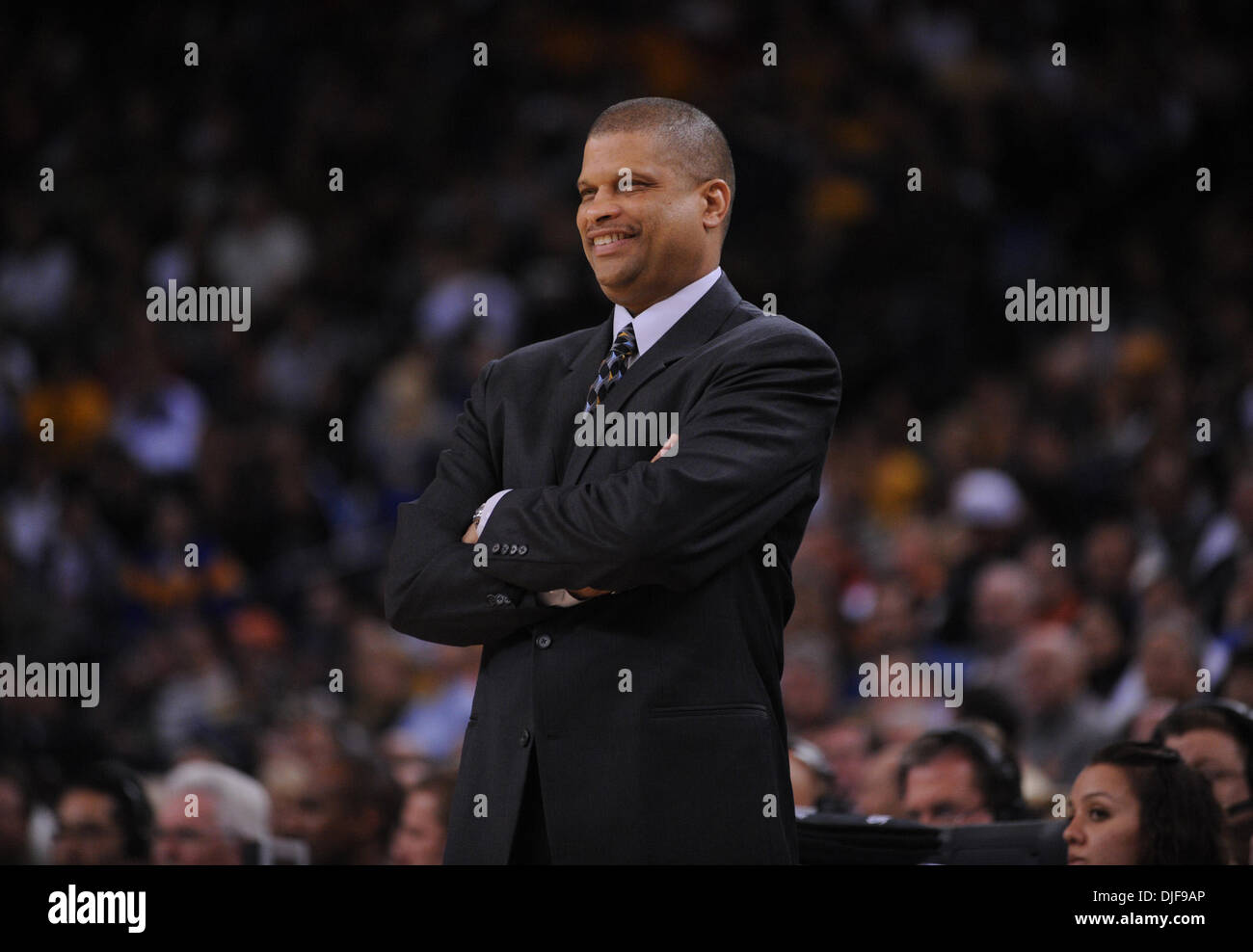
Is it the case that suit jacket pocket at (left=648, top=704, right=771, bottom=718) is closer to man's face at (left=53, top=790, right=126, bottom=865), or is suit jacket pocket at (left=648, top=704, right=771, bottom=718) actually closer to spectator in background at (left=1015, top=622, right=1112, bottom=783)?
man's face at (left=53, top=790, right=126, bottom=865)

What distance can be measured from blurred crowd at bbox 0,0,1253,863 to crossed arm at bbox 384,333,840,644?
5.05 feet

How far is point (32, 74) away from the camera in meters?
7.62

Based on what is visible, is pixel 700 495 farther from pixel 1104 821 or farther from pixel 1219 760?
pixel 1219 760

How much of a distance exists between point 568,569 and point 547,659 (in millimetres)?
121

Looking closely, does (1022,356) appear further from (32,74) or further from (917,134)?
(32,74)

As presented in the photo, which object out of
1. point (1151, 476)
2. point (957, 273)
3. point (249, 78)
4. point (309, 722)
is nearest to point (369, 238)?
point (249, 78)

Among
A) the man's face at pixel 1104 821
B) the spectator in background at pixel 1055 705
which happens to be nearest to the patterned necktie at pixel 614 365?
the man's face at pixel 1104 821

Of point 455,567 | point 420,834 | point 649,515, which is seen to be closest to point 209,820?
point 420,834

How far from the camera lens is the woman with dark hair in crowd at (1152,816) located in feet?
9.05

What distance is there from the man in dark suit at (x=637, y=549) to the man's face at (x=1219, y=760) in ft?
4.08

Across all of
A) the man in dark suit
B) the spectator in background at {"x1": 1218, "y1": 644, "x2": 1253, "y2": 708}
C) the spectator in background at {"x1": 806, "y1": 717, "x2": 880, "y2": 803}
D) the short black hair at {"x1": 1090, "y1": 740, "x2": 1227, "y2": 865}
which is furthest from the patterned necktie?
the spectator in background at {"x1": 1218, "y1": 644, "x2": 1253, "y2": 708}

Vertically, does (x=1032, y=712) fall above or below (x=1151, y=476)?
below

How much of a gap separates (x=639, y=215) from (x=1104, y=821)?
128 cm

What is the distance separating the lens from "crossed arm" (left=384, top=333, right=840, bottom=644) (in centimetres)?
213
